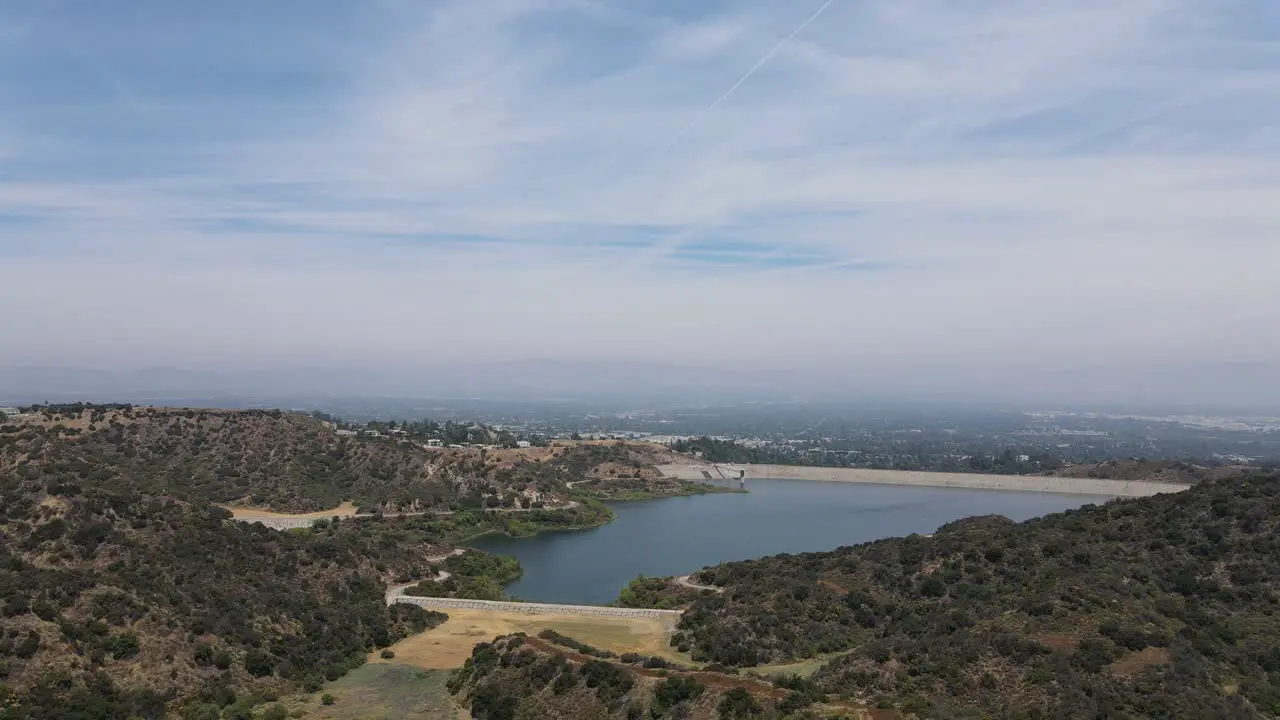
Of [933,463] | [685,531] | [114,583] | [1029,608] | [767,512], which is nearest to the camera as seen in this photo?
[1029,608]

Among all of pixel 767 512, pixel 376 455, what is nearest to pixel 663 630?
pixel 376 455

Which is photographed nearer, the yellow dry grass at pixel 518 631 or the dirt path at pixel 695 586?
the yellow dry grass at pixel 518 631

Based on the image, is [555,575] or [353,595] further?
[555,575]

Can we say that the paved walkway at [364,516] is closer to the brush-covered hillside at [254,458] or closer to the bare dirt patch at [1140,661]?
the brush-covered hillside at [254,458]

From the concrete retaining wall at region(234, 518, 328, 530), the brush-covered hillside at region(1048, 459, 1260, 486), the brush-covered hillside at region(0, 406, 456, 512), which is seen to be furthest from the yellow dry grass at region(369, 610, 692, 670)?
the brush-covered hillside at region(1048, 459, 1260, 486)

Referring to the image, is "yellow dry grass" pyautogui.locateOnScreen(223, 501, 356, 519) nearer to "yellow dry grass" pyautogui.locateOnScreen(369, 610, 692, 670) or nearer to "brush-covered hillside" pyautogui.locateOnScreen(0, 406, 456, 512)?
"brush-covered hillside" pyautogui.locateOnScreen(0, 406, 456, 512)

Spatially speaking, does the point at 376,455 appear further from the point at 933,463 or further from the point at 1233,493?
the point at 933,463

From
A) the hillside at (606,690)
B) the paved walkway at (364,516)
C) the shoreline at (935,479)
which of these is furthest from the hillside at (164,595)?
the shoreline at (935,479)
